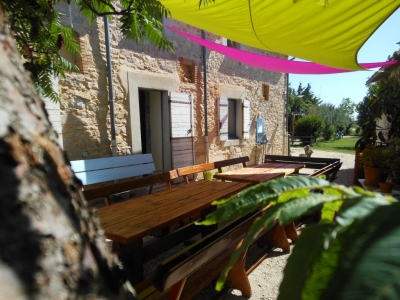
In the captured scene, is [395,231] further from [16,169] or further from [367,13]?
[367,13]

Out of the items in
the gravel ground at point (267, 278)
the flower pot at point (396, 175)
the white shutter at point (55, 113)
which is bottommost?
the gravel ground at point (267, 278)

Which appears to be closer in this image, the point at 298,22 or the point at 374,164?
the point at 298,22

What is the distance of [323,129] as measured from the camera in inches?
894

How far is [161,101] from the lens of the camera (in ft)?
20.7

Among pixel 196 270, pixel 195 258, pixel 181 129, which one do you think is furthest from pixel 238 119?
pixel 195 258

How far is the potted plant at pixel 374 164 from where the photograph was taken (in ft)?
14.9

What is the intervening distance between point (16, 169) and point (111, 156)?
5.07 m

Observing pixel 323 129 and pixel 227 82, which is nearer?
pixel 227 82

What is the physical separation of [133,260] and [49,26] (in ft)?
6.58

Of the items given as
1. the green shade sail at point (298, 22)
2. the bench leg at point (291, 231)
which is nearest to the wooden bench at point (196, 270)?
the bench leg at point (291, 231)

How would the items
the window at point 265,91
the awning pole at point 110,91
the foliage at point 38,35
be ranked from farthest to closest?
1. the window at point 265,91
2. the awning pole at point 110,91
3. the foliage at point 38,35

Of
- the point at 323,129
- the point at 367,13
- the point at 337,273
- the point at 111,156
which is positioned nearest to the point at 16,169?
the point at 337,273

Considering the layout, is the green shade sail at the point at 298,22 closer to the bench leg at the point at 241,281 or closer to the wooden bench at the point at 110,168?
the bench leg at the point at 241,281

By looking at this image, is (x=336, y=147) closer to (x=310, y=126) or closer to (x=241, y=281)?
(x=310, y=126)
